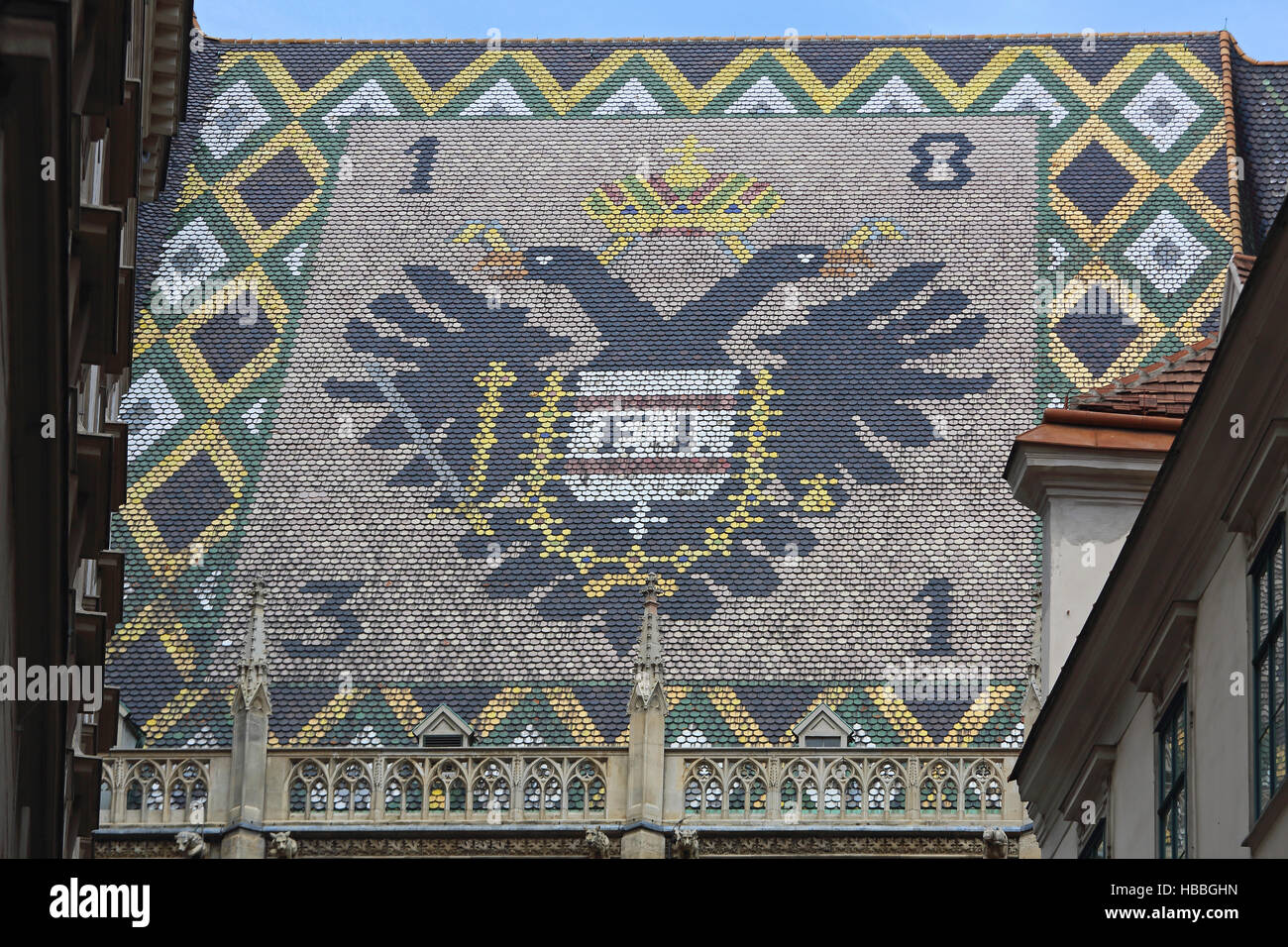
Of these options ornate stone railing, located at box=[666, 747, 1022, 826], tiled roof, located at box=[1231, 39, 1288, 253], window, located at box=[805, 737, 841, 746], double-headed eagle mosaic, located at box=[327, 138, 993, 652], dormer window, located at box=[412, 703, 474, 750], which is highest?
tiled roof, located at box=[1231, 39, 1288, 253]

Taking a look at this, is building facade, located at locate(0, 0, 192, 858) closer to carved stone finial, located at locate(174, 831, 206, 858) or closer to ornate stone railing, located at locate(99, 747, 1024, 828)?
carved stone finial, located at locate(174, 831, 206, 858)

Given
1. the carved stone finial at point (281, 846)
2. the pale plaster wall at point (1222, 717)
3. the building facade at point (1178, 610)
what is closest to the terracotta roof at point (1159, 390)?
the building facade at point (1178, 610)

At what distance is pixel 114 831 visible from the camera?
87.7 ft

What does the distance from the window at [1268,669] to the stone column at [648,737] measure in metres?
15.2

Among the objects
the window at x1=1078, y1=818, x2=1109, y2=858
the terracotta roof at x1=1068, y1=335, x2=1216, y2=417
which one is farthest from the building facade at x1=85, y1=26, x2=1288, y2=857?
the window at x1=1078, y1=818, x2=1109, y2=858

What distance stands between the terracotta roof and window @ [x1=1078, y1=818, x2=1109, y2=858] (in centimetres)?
228

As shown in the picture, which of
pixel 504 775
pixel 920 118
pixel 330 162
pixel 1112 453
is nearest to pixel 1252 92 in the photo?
pixel 920 118

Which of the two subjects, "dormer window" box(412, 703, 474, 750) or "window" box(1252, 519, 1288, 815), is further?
"dormer window" box(412, 703, 474, 750)

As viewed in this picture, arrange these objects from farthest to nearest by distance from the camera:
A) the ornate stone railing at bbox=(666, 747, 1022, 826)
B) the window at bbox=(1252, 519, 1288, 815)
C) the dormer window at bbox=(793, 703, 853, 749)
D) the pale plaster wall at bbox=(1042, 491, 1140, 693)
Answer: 1. the dormer window at bbox=(793, 703, 853, 749)
2. the ornate stone railing at bbox=(666, 747, 1022, 826)
3. the pale plaster wall at bbox=(1042, 491, 1140, 693)
4. the window at bbox=(1252, 519, 1288, 815)

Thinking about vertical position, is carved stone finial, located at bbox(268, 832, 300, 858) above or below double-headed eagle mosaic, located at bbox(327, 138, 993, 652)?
below

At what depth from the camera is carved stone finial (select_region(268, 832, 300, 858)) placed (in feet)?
87.3

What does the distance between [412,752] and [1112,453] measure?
1177 centimetres

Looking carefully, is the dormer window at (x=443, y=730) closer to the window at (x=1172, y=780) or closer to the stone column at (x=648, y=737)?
the stone column at (x=648, y=737)

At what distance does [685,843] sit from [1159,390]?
36.3 feet
